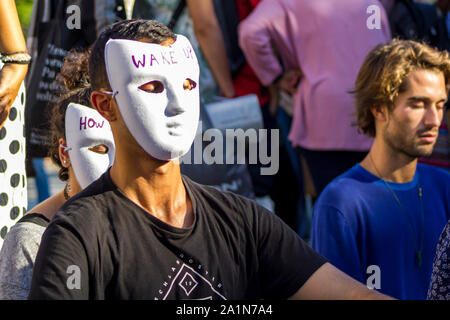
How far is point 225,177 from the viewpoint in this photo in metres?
4.67

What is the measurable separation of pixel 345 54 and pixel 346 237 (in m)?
1.56

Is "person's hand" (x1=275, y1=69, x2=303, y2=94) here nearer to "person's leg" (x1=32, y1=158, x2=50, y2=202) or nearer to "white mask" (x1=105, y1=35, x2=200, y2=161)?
"person's leg" (x1=32, y1=158, x2=50, y2=202)

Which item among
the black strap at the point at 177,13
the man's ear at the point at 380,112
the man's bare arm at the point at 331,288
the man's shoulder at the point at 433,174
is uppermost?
the black strap at the point at 177,13

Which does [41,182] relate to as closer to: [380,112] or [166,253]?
[380,112]

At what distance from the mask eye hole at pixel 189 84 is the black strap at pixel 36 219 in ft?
2.53

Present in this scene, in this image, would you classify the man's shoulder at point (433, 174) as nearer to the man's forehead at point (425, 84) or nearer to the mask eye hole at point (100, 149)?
the man's forehead at point (425, 84)

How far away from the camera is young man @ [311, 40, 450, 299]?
380 cm

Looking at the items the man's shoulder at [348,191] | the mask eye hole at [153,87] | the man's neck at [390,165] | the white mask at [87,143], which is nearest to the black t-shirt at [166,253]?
the mask eye hole at [153,87]

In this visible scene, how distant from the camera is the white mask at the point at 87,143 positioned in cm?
Answer: 327

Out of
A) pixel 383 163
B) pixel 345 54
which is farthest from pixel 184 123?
pixel 345 54

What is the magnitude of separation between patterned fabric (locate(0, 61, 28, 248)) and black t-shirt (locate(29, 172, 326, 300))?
1.07 meters

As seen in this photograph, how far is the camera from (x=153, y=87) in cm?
262

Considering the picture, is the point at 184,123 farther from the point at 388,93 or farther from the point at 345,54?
the point at 345,54

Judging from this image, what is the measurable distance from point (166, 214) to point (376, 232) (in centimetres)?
158
